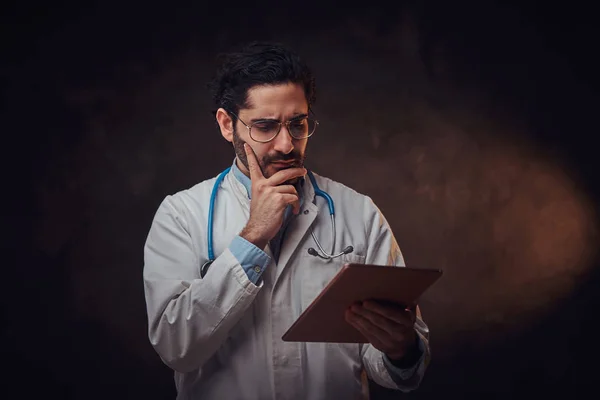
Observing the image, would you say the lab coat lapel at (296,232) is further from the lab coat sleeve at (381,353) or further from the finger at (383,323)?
the finger at (383,323)

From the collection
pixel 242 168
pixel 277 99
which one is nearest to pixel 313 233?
pixel 242 168

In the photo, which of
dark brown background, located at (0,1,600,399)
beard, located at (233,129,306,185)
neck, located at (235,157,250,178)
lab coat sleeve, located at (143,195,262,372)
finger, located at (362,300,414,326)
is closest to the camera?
finger, located at (362,300,414,326)

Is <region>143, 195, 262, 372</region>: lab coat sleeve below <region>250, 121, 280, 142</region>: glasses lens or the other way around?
below

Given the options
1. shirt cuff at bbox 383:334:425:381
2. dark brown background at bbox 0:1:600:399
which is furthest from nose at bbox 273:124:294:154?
dark brown background at bbox 0:1:600:399

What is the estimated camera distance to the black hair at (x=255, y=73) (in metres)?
2.36

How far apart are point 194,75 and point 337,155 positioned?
751mm

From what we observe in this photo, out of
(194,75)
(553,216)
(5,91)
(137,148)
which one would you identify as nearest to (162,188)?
(137,148)

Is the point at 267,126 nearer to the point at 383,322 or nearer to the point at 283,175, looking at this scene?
the point at 283,175

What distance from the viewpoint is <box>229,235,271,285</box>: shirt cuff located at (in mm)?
2104

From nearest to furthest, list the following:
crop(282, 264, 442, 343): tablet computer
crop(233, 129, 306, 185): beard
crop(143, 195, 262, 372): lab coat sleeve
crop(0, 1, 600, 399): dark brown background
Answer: crop(282, 264, 442, 343): tablet computer, crop(143, 195, 262, 372): lab coat sleeve, crop(233, 129, 306, 185): beard, crop(0, 1, 600, 399): dark brown background

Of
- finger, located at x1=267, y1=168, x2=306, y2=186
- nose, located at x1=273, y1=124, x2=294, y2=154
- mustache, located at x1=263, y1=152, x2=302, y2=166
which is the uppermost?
nose, located at x1=273, y1=124, x2=294, y2=154

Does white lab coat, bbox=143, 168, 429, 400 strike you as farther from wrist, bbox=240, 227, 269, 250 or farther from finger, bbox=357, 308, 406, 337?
finger, bbox=357, 308, 406, 337

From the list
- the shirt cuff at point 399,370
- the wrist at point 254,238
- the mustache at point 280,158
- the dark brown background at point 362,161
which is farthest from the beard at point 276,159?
the dark brown background at point 362,161

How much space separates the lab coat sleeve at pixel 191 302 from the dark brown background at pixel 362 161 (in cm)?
127
